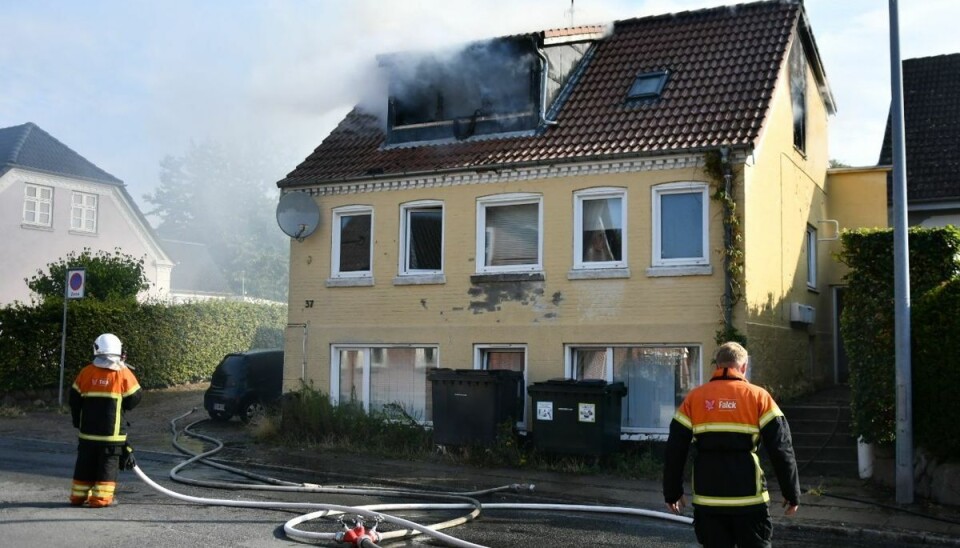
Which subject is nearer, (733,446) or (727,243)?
(733,446)

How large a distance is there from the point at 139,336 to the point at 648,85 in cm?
1476

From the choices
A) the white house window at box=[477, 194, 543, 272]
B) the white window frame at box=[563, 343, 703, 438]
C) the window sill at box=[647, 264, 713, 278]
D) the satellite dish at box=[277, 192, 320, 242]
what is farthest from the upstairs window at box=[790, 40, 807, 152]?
the satellite dish at box=[277, 192, 320, 242]

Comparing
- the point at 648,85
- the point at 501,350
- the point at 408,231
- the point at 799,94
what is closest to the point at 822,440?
the point at 501,350

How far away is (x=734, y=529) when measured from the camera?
595 cm

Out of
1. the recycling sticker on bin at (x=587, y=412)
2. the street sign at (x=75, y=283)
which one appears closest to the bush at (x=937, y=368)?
the recycling sticker on bin at (x=587, y=412)

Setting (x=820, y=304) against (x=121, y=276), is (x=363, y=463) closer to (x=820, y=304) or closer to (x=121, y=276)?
(x=820, y=304)

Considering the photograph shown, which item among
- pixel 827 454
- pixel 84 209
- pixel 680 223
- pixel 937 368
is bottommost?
pixel 827 454

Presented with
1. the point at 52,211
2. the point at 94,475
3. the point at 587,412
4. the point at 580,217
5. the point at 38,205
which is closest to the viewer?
the point at 94,475

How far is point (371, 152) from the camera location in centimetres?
1880

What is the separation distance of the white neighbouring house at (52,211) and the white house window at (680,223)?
2625cm

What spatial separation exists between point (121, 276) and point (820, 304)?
684 inches

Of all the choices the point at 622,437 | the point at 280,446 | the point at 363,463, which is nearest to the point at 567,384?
the point at 622,437

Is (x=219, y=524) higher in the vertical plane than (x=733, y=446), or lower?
lower

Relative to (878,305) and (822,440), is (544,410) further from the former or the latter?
(878,305)
